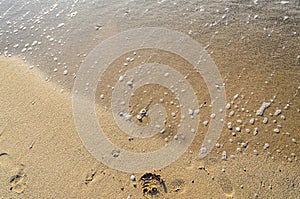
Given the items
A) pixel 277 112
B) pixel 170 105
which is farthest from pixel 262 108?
pixel 170 105

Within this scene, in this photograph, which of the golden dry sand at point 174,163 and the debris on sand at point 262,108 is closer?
the golden dry sand at point 174,163

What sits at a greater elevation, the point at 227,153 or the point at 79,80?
the point at 79,80

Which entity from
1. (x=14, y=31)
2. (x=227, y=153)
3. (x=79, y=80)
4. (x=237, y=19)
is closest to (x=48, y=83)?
(x=79, y=80)

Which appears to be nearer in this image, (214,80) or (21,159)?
(21,159)

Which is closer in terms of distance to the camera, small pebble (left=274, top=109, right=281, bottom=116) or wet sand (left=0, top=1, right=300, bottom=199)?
wet sand (left=0, top=1, right=300, bottom=199)

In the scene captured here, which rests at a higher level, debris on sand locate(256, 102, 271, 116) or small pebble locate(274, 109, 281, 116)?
debris on sand locate(256, 102, 271, 116)

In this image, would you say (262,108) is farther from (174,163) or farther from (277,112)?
(174,163)

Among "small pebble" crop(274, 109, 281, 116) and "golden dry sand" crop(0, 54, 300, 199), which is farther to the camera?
"small pebble" crop(274, 109, 281, 116)

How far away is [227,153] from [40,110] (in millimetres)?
2165

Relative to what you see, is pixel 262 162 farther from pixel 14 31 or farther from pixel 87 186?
pixel 14 31

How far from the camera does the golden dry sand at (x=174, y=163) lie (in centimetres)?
272

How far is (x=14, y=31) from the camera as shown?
4.93 m

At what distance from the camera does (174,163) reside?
9.62 feet

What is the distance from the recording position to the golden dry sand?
2725 mm
